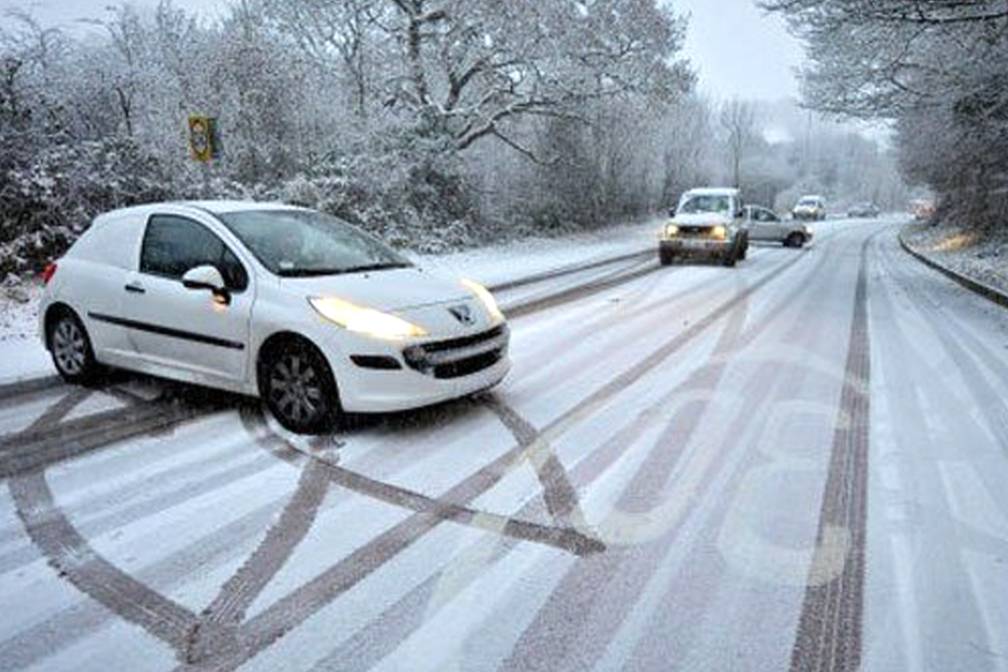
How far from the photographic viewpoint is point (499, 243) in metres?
26.1

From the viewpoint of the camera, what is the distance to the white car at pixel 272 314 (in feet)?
18.5

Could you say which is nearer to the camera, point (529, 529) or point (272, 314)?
point (529, 529)

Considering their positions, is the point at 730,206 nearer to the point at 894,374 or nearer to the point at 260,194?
the point at 260,194

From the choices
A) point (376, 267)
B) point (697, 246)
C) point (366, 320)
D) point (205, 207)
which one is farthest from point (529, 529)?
point (697, 246)

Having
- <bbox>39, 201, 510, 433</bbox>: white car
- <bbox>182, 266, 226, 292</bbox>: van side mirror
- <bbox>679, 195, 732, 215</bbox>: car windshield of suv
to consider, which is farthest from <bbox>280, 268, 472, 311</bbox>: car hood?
<bbox>679, 195, 732, 215</bbox>: car windshield of suv

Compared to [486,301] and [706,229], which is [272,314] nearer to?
[486,301]

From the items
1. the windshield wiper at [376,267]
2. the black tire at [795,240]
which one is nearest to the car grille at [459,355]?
the windshield wiper at [376,267]

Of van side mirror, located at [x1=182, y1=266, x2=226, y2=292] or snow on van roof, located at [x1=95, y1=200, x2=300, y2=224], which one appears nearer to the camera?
van side mirror, located at [x1=182, y1=266, x2=226, y2=292]

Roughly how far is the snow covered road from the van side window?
1.05m

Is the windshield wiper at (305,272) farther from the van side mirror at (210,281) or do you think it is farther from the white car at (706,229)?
the white car at (706,229)

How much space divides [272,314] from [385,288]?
82cm

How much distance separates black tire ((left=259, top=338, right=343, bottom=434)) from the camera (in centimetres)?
570

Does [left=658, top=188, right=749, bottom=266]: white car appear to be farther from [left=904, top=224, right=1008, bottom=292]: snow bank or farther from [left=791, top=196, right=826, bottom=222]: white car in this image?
[left=791, top=196, right=826, bottom=222]: white car

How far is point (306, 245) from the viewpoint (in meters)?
6.65
